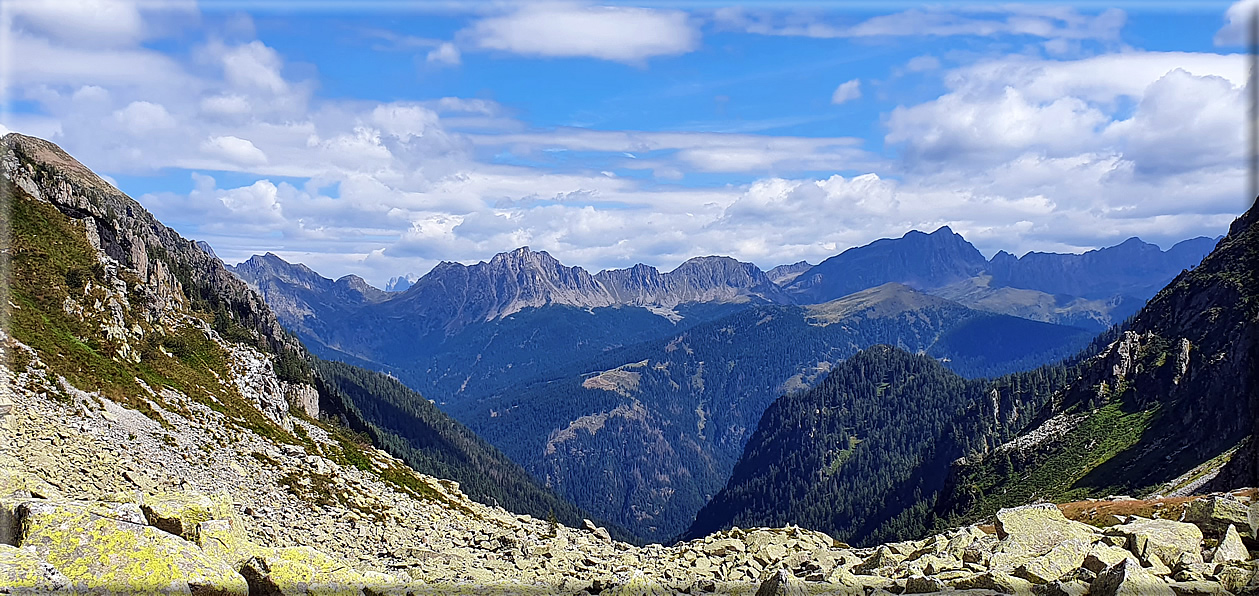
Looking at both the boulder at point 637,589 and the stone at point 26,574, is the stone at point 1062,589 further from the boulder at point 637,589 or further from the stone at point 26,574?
the stone at point 26,574

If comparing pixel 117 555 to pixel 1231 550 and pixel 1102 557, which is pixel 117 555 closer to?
pixel 1102 557

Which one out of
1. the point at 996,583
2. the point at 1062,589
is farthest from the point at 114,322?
the point at 1062,589

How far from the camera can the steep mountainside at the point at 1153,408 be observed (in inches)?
4877

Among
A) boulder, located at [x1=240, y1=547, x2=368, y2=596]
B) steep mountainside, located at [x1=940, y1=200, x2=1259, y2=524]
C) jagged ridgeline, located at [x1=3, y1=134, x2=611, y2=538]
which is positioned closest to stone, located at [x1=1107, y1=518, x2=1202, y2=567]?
boulder, located at [x1=240, y1=547, x2=368, y2=596]

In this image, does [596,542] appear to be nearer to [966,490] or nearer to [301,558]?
[301,558]

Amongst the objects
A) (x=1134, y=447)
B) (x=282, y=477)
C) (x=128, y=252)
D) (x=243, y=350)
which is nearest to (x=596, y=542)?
(x=282, y=477)

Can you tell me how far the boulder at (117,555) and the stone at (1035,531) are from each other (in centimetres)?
2623

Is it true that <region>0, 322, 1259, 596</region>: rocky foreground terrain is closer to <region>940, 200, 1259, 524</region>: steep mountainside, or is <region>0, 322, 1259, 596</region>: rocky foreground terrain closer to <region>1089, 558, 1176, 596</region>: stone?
<region>1089, 558, 1176, 596</region>: stone

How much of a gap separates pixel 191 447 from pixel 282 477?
614 cm

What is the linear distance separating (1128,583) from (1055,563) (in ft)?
19.0

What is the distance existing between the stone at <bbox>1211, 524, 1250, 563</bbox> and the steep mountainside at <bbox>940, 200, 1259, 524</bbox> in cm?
9357

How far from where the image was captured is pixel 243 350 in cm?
9525

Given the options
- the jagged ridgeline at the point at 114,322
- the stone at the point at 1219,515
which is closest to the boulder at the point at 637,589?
the stone at the point at 1219,515

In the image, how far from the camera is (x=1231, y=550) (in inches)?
916
